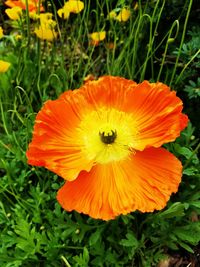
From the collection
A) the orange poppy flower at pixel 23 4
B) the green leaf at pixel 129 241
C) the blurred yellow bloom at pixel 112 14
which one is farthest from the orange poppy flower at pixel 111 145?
the orange poppy flower at pixel 23 4

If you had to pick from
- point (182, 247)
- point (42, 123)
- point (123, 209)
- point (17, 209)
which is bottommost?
point (182, 247)

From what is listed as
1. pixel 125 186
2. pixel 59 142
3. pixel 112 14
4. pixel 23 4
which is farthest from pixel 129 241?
pixel 23 4

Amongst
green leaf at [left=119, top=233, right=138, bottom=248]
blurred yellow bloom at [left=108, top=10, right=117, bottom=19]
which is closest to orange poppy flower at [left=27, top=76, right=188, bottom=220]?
green leaf at [left=119, top=233, right=138, bottom=248]

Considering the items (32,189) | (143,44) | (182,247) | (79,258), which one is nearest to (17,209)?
(32,189)

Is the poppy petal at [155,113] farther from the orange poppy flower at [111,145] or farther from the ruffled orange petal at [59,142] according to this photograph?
the ruffled orange petal at [59,142]

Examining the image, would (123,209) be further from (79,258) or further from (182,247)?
(182,247)

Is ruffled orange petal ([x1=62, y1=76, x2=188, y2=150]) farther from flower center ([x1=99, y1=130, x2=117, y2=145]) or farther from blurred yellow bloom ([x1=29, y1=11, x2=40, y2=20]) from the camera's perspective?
blurred yellow bloom ([x1=29, y1=11, x2=40, y2=20])
